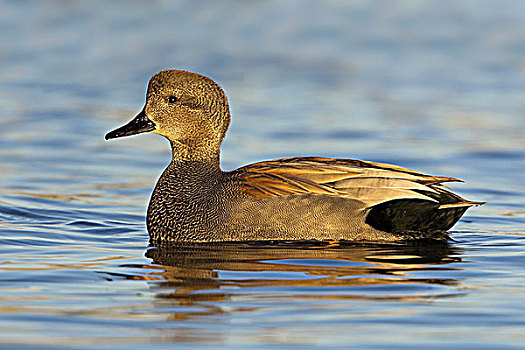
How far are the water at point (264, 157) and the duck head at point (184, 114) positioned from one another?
0.85 m

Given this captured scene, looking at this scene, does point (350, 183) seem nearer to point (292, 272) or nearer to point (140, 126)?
point (292, 272)

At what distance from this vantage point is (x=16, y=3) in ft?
68.0

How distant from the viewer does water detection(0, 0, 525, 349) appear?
620cm

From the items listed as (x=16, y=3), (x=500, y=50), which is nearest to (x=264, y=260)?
(x=500, y=50)

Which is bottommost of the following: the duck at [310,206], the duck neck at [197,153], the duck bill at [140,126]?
the duck at [310,206]

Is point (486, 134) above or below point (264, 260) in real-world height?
above

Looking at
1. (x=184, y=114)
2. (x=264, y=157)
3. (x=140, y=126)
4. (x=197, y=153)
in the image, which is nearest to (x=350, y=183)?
(x=197, y=153)

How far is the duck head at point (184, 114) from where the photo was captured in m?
9.20

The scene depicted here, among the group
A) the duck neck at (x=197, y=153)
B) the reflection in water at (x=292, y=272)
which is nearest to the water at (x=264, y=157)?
the reflection in water at (x=292, y=272)

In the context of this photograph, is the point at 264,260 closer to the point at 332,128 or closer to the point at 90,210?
the point at 90,210

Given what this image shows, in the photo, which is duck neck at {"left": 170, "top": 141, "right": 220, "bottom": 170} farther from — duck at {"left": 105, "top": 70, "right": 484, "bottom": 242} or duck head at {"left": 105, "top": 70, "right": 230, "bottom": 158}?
duck at {"left": 105, "top": 70, "right": 484, "bottom": 242}

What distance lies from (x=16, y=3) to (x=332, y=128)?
344 inches

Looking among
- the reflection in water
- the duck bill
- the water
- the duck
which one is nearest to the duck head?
the duck bill

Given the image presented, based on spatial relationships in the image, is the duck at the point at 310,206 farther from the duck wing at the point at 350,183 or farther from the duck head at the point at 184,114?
the duck head at the point at 184,114
